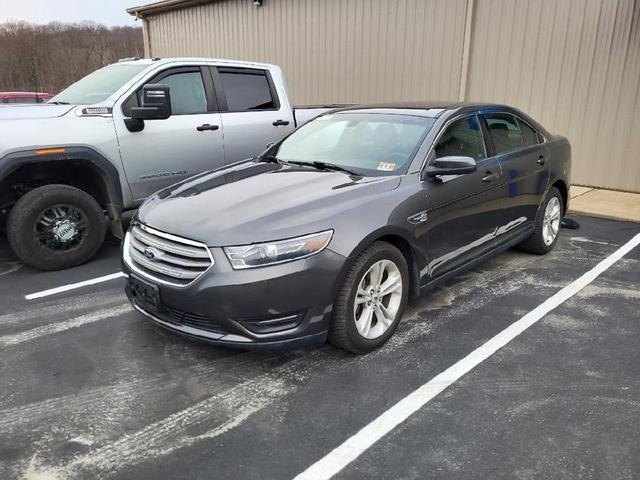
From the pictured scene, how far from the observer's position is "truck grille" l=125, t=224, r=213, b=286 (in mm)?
3061

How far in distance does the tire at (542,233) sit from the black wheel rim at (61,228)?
4.33m

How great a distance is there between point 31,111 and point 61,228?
3.54 feet

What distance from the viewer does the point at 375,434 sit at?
8.87 feet

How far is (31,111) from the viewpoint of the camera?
4.87 meters

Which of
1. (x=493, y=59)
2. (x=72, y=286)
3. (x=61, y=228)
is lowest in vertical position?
(x=72, y=286)

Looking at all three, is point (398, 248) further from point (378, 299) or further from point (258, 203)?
point (258, 203)

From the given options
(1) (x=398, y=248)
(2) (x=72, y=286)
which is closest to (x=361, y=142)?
(1) (x=398, y=248)

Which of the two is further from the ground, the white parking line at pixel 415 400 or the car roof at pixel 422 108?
the car roof at pixel 422 108

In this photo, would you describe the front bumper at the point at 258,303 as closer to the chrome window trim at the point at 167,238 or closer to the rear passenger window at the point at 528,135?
the chrome window trim at the point at 167,238

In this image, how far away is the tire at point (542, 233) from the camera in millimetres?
5277

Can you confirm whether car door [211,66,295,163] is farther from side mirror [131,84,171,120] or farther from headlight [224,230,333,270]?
headlight [224,230,333,270]

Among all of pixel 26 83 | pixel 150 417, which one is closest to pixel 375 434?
pixel 150 417

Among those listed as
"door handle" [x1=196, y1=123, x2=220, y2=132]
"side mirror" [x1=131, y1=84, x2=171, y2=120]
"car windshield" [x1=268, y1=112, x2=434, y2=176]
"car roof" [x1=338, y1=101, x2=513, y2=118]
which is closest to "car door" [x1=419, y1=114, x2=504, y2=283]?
"car roof" [x1=338, y1=101, x2=513, y2=118]

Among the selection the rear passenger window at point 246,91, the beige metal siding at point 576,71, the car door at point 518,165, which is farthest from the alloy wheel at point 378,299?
the beige metal siding at point 576,71
